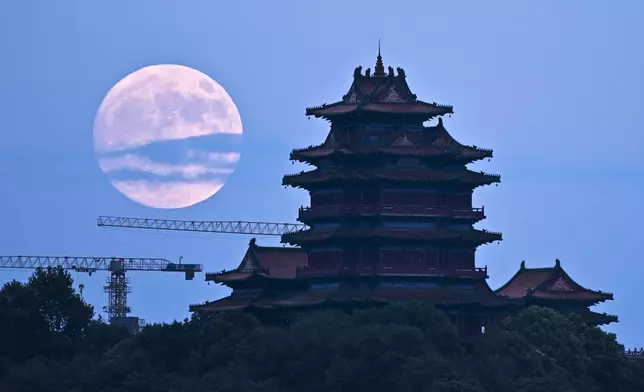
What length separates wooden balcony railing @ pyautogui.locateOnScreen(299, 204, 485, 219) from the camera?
156750 mm

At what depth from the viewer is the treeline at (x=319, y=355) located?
459ft

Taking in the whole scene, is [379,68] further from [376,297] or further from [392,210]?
[376,297]

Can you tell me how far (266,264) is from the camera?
164375mm

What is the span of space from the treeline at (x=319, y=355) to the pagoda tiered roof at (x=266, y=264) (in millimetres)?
4888

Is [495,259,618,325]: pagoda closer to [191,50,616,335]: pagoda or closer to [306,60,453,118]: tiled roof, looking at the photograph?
Result: [191,50,616,335]: pagoda

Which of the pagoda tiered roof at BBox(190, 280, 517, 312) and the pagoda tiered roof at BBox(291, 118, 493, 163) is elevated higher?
the pagoda tiered roof at BBox(291, 118, 493, 163)

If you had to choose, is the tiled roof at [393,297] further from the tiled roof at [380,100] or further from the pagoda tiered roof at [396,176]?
the tiled roof at [380,100]

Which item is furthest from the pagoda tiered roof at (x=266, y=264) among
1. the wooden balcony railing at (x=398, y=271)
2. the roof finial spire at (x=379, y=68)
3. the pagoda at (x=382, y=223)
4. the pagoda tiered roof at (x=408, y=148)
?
the roof finial spire at (x=379, y=68)

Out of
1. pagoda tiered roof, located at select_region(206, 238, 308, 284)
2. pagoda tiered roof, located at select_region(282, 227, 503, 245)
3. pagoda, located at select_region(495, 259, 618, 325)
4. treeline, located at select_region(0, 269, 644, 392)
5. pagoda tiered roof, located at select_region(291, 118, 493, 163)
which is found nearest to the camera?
treeline, located at select_region(0, 269, 644, 392)

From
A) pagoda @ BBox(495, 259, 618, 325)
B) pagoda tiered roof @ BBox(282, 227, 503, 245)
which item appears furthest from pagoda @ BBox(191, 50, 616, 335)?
pagoda @ BBox(495, 259, 618, 325)

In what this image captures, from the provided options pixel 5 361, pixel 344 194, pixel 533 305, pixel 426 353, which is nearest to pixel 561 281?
pixel 533 305

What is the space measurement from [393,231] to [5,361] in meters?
31.6

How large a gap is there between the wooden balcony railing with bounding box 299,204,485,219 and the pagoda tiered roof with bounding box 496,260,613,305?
1065cm

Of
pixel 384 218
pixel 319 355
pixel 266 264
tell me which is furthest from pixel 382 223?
pixel 319 355
